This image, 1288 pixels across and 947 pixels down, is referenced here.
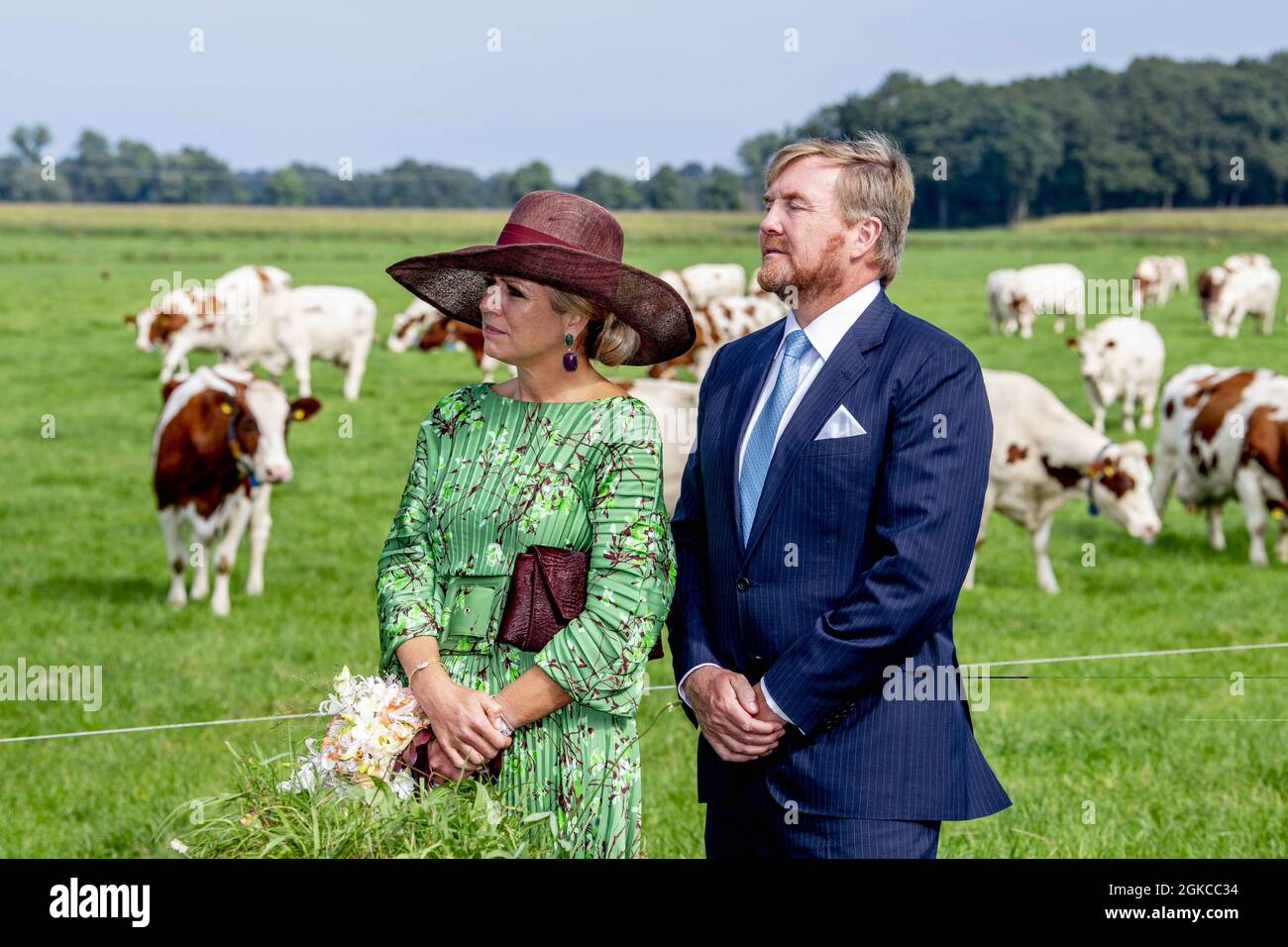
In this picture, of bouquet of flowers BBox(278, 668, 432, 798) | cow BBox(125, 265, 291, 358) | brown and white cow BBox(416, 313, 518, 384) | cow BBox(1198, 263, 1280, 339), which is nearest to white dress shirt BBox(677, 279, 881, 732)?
bouquet of flowers BBox(278, 668, 432, 798)

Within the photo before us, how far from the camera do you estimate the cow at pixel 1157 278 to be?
40.9 meters

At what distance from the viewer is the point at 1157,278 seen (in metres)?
41.5

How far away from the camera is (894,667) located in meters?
2.99

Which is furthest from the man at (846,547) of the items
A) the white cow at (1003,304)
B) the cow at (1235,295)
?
the cow at (1235,295)

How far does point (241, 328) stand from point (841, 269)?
21.0 meters

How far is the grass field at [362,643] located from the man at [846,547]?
1046mm

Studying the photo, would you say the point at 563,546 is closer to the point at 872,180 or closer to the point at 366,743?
the point at 366,743

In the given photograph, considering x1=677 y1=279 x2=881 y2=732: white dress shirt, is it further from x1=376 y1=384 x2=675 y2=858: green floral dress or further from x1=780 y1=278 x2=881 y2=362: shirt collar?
x1=376 y1=384 x2=675 y2=858: green floral dress

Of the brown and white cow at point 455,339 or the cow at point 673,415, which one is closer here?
the cow at point 673,415

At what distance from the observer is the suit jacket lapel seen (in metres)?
2.99
